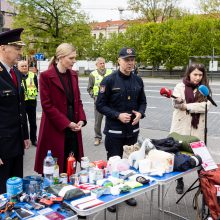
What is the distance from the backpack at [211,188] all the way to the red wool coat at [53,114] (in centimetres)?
156

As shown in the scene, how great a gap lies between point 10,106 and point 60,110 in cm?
74

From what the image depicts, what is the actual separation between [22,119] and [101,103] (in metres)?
1.18

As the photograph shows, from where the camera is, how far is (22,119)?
3.41 meters

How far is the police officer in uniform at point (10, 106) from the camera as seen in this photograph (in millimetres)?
3145

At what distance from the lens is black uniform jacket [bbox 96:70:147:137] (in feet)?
13.8

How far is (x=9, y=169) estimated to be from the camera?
11.2ft

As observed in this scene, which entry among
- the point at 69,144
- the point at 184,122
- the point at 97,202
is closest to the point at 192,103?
the point at 184,122

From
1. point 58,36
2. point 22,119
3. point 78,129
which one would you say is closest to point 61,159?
point 78,129

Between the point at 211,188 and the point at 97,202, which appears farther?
the point at 211,188

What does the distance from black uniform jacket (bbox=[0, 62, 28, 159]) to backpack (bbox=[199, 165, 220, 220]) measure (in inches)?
74.6

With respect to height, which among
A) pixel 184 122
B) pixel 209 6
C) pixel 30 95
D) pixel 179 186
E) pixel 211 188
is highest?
pixel 209 6

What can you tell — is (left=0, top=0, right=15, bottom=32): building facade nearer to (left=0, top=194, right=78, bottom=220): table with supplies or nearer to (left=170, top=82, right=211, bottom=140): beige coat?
(left=170, top=82, right=211, bottom=140): beige coat

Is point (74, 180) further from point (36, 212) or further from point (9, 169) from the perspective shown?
point (9, 169)

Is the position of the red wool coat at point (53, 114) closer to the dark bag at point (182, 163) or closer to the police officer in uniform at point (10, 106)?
the police officer in uniform at point (10, 106)
